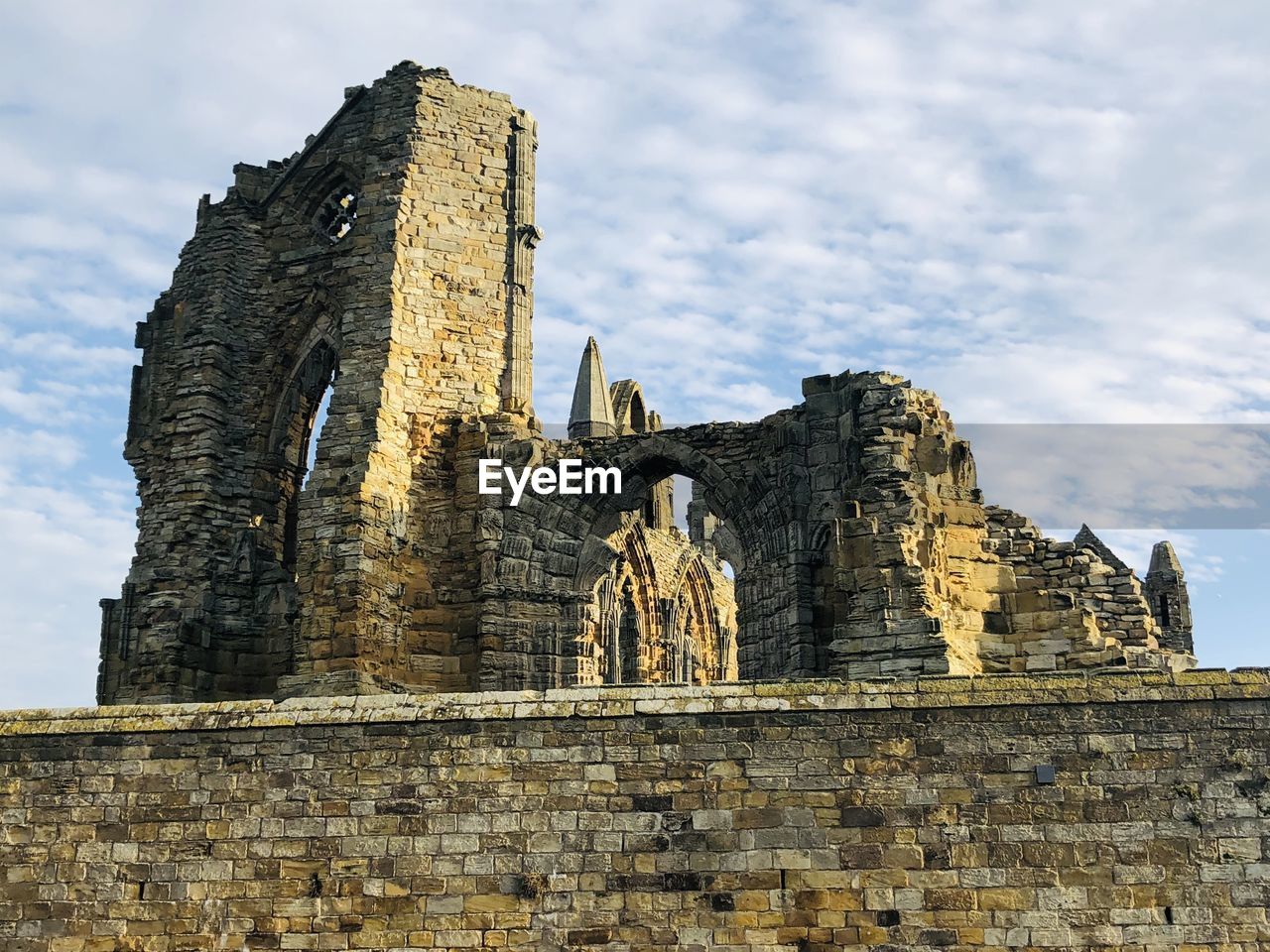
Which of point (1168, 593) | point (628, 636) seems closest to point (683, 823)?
point (628, 636)

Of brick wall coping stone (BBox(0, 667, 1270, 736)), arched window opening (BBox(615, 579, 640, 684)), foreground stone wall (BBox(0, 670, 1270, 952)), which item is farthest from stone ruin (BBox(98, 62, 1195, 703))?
arched window opening (BBox(615, 579, 640, 684))

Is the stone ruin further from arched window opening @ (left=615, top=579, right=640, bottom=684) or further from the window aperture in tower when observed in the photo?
arched window opening @ (left=615, top=579, right=640, bottom=684)

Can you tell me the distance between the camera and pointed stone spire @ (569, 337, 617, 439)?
2878 cm

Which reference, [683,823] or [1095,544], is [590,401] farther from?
[683,823]

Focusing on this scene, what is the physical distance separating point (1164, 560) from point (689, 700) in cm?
2328

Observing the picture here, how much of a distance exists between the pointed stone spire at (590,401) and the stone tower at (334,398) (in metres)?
7.77

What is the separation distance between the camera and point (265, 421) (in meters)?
20.9

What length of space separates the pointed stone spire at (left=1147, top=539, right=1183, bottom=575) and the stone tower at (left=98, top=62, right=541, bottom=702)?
17494 millimetres

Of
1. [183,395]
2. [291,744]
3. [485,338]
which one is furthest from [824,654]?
[183,395]

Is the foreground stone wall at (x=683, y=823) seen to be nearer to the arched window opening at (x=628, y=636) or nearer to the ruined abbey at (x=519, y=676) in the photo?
the ruined abbey at (x=519, y=676)

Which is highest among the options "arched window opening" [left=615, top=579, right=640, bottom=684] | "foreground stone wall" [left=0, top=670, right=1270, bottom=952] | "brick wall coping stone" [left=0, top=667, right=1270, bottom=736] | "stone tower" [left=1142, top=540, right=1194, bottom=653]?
"stone tower" [left=1142, top=540, right=1194, bottom=653]

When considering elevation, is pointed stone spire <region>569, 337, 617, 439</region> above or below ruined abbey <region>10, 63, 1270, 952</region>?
above

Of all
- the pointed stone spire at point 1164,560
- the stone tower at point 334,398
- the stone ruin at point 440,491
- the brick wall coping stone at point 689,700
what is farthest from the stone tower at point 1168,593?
the brick wall coping stone at point 689,700

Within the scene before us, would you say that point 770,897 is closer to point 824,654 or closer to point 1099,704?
point 1099,704
